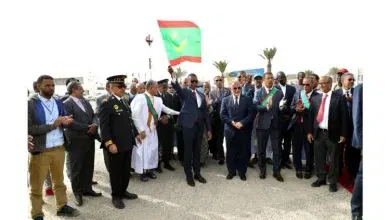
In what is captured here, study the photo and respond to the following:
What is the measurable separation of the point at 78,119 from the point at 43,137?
0.98 metres

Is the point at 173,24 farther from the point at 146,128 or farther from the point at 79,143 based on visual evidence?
the point at 79,143

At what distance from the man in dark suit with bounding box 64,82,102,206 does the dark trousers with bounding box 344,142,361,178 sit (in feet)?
15.6

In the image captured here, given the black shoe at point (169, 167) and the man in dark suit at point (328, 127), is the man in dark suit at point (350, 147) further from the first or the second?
the black shoe at point (169, 167)

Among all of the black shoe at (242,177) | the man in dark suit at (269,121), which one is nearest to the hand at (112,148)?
the black shoe at (242,177)

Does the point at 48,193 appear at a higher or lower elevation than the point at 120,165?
lower

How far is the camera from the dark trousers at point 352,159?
529 cm

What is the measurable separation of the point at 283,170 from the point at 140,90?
3737 millimetres

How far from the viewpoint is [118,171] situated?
14.6 feet

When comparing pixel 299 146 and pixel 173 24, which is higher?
pixel 173 24

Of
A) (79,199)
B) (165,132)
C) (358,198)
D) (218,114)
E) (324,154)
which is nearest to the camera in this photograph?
(358,198)

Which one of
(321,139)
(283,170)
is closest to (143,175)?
(283,170)

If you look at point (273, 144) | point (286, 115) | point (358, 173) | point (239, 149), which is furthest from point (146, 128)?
point (358, 173)

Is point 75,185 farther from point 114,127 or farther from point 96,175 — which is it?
point 96,175

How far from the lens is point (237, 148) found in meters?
5.68
